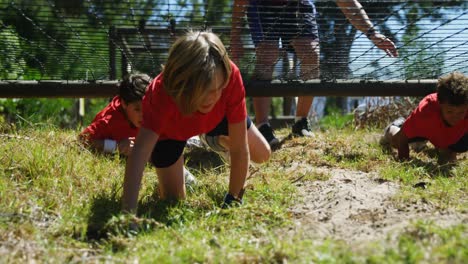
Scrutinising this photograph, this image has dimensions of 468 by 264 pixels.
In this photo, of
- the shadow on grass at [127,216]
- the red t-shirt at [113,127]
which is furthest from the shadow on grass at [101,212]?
the red t-shirt at [113,127]

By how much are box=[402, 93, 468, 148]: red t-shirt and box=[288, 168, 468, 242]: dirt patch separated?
1.04m

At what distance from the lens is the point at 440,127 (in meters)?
3.70

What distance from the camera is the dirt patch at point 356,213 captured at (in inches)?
78.4

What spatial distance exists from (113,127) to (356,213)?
2.00 meters

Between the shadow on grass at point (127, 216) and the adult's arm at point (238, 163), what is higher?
the adult's arm at point (238, 163)

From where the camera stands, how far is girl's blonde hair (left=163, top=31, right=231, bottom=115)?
2.10 metres

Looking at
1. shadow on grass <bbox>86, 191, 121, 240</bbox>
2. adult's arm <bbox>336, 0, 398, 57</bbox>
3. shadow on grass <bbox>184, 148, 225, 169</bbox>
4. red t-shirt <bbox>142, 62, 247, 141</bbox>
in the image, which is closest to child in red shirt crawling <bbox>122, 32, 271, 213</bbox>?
red t-shirt <bbox>142, 62, 247, 141</bbox>

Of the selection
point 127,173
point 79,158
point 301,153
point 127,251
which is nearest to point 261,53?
point 301,153

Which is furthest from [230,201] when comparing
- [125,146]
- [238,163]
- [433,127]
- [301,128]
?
[301,128]

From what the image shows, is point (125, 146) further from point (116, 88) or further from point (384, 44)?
point (384, 44)

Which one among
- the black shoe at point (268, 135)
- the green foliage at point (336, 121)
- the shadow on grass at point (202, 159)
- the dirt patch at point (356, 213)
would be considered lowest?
the green foliage at point (336, 121)

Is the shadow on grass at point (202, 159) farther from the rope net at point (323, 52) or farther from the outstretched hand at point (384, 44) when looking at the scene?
the outstretched hand at point (384, 44)

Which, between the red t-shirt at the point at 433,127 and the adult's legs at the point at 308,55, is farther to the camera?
the adult's legs at the point at 308,55

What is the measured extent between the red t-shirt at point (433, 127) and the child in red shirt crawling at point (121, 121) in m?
1.75
